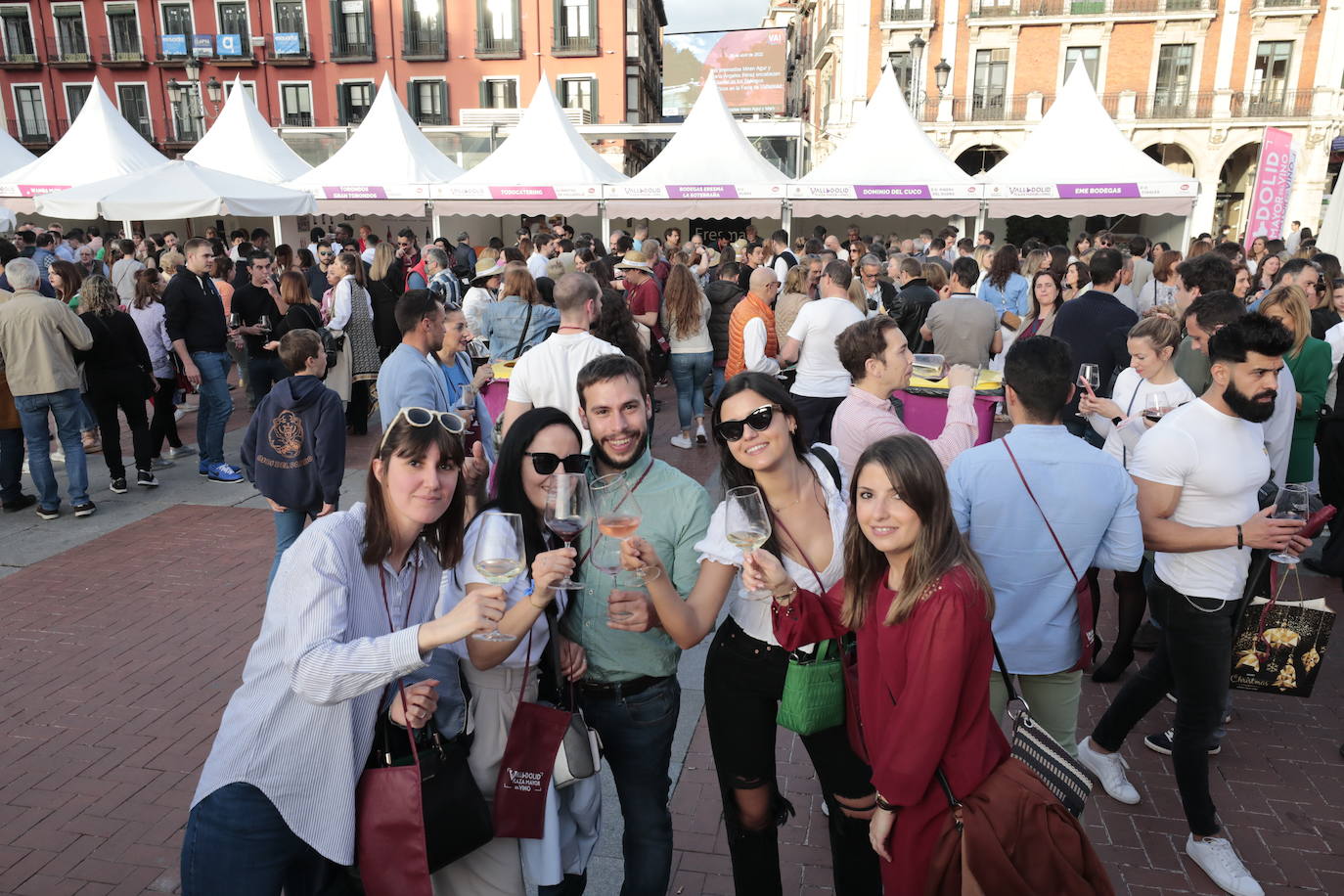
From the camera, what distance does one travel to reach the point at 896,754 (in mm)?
2027

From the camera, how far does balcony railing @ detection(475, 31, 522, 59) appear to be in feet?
118

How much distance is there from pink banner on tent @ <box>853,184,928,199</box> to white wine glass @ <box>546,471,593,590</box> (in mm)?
15151

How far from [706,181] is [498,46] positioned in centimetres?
2400

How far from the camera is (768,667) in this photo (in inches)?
95.3

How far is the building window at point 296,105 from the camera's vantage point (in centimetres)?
3697

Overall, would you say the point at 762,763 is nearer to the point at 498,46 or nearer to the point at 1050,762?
the point at 1050,762

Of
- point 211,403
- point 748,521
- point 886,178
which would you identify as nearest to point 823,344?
point 748,521

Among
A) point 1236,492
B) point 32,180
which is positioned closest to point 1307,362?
point 1236,492

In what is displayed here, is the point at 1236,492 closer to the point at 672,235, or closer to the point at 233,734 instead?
the point at 233,734

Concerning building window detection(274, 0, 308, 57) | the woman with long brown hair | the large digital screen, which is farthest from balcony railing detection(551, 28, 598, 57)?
the woman with long brown hair

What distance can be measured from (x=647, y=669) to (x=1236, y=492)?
2.11 meters

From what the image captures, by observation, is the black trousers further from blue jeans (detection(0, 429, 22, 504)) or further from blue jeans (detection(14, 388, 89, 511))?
blue jeans (detection(0, 429, 22, 504))

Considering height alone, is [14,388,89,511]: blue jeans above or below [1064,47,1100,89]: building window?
below

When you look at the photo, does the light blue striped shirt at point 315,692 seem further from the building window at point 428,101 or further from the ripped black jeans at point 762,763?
the building window at point 428,101
